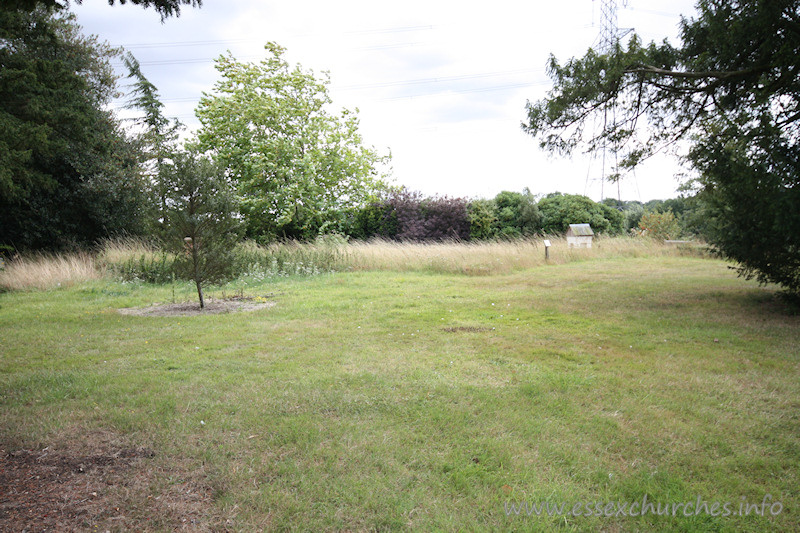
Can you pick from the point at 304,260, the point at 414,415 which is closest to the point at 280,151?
the point at 304,260

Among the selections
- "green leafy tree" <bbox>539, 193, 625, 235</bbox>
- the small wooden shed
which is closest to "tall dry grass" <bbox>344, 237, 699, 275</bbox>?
the small wooden shed

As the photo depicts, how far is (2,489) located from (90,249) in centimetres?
1787

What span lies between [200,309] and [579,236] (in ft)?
54.6

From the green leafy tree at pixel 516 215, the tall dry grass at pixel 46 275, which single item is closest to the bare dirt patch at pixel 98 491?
the tall dry grass at pixel 46 275

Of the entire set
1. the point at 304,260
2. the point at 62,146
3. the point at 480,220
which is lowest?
the point at 304,260

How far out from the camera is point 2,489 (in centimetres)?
271

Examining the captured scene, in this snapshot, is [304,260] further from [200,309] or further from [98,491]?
[98,491]

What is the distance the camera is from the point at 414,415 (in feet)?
11.8

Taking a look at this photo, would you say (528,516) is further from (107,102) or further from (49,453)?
(107,102)

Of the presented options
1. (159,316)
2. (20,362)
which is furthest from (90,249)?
(20,362)

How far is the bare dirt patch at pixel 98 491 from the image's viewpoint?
2395mm

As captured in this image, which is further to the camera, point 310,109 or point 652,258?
point 310,109

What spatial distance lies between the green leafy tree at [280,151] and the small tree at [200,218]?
1017 centimetres

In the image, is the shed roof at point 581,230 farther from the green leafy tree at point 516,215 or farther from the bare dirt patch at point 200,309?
the bare dirt patch at point 200,309
